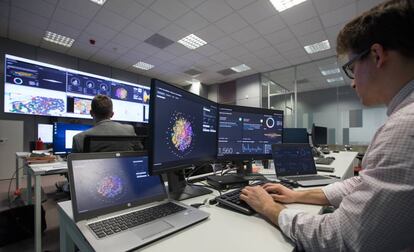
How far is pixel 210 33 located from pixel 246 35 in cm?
79

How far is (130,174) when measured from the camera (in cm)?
78

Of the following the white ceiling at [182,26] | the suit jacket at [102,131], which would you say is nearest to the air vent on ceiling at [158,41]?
the white ceiling at [182,26]

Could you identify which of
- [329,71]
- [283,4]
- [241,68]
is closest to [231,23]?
[283,4]

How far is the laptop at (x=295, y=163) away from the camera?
128 cm

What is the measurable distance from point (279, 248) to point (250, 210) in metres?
0.22

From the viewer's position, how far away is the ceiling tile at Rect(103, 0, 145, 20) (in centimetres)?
333

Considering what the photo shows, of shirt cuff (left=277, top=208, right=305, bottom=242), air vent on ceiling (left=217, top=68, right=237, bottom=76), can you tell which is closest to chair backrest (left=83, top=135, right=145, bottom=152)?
shirt cuff (left=277, top=208, right=305, bottom=242)

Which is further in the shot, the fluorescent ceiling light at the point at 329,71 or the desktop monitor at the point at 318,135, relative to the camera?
the fluorescent ceiling light at the point at 329,71

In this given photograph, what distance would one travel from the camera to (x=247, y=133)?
1297 mm

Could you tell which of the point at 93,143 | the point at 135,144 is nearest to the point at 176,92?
the point at 135,144

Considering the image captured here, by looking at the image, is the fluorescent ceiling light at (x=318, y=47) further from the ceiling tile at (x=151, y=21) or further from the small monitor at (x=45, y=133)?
the small monitor at (x=45, y=133)

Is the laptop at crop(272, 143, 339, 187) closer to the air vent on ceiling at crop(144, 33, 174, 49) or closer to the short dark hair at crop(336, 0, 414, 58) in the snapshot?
the short dark hair at crop(336, 0, 414, 58)

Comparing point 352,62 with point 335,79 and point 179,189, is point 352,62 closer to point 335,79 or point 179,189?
point 179,189

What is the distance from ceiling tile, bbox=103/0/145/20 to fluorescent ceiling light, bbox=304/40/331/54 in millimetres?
3927
